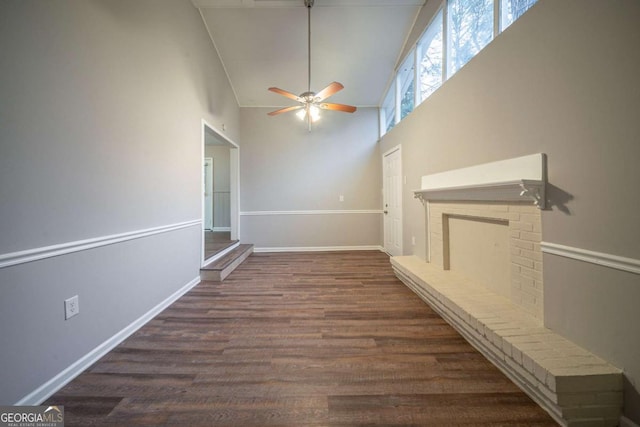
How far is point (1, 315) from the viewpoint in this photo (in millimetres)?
1220

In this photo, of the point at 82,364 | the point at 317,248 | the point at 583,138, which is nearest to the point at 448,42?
the point at 583,138

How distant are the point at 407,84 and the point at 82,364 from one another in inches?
192

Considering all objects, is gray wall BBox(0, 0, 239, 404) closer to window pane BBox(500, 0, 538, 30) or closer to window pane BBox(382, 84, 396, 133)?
window pane BBox(500, 0, 538, 30)

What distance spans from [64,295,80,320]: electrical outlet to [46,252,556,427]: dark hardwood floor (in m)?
0.39

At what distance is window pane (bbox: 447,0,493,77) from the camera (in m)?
2.22

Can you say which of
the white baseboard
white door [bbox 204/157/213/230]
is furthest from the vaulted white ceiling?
the white baseboard

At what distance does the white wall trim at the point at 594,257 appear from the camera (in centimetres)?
113

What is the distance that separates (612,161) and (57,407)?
307 centimetres

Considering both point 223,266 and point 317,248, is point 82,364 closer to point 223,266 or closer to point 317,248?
point 223,266

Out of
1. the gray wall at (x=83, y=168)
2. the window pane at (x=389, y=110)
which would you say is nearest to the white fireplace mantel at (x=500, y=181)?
the window pane at (x=389, y=110)

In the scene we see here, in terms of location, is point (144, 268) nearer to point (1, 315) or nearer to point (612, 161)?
point (1, 315)

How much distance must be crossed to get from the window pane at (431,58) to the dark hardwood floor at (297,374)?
2670 mm

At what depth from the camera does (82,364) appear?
64.0 inches

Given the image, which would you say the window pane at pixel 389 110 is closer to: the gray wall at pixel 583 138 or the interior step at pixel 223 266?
the gray wall at pixel 583 138
